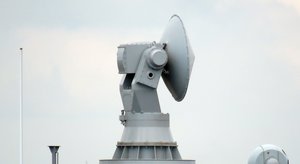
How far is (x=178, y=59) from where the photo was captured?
106 meters

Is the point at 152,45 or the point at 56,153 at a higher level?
the point at 152,45

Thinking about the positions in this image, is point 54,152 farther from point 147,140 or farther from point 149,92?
point 149,92

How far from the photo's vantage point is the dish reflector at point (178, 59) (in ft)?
347

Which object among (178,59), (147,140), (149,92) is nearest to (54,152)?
(147,140)

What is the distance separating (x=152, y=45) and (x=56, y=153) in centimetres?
862

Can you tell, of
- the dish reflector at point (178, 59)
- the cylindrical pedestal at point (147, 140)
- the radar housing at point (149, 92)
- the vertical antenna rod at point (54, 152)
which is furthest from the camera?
the cylindrical pedestal at point (147, 140)

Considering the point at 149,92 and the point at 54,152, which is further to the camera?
the point at 149,92

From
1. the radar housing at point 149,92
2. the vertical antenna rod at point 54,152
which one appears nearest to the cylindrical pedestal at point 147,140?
the radar housing at point 149,92

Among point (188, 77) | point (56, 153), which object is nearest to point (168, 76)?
point (188, 77)

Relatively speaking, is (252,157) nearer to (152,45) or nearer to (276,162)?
(276,162)

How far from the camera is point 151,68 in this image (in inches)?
4151

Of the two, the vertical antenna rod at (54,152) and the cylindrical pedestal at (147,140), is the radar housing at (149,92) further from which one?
the vertical antenna rod at (54,152)

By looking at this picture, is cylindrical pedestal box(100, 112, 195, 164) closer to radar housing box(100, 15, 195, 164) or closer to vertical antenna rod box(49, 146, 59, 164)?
radar housing box(100, 15, 195, 164)

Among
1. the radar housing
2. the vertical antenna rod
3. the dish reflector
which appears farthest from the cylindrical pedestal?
the vertical antenna rod
